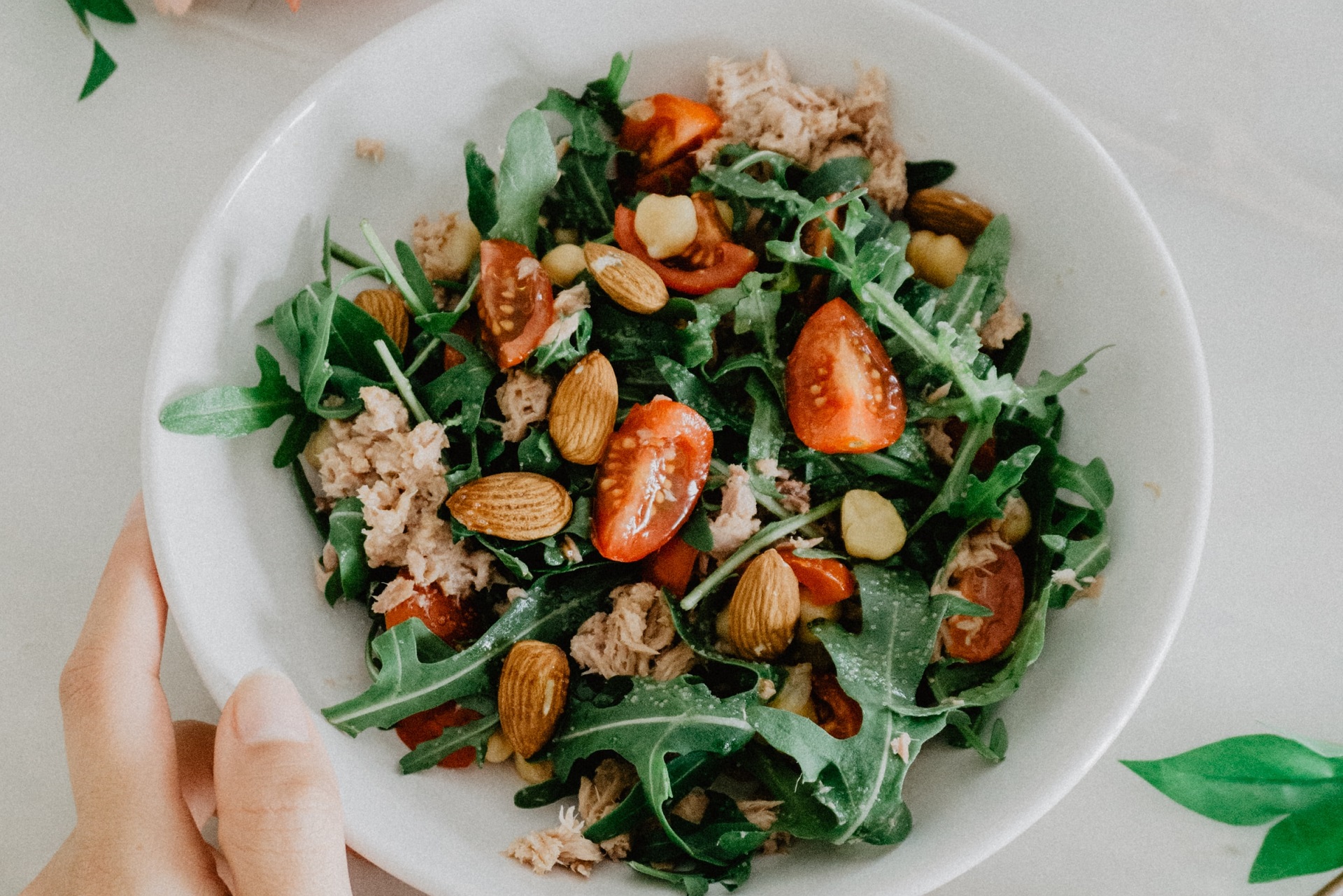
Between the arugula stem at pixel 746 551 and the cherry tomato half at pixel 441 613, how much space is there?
0.71 ft

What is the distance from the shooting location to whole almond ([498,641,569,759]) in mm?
797

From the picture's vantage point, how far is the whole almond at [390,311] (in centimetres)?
92

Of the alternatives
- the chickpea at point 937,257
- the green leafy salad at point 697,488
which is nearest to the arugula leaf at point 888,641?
the green leafy salad at point 697,488

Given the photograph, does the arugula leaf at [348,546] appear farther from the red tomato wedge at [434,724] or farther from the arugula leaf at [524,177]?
the arugula leaf at [524,177]

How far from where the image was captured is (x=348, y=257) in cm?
93

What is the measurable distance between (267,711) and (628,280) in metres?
0.49

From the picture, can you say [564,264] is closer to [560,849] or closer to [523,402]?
[523,402]

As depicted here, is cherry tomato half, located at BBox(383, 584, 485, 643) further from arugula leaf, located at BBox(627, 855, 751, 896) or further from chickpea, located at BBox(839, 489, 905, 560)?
chickpea, located at BBox(839, 489, 905, 560)

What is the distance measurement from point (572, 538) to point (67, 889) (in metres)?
0.54

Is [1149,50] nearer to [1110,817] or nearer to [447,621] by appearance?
[1110,817]

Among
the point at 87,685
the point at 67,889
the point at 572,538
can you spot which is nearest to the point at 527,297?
the point at 572,538

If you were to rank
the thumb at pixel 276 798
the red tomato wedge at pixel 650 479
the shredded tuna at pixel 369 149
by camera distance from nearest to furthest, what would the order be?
1. the thumb at pixel 276 798
2. the red tomato wedge at pixel 650 479
3. the shredded tuna at pixel 369 149

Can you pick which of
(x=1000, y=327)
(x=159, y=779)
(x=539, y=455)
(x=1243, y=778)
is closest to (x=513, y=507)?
(x=539, y=455)

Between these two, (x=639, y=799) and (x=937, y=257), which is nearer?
(x=639, y=799)
